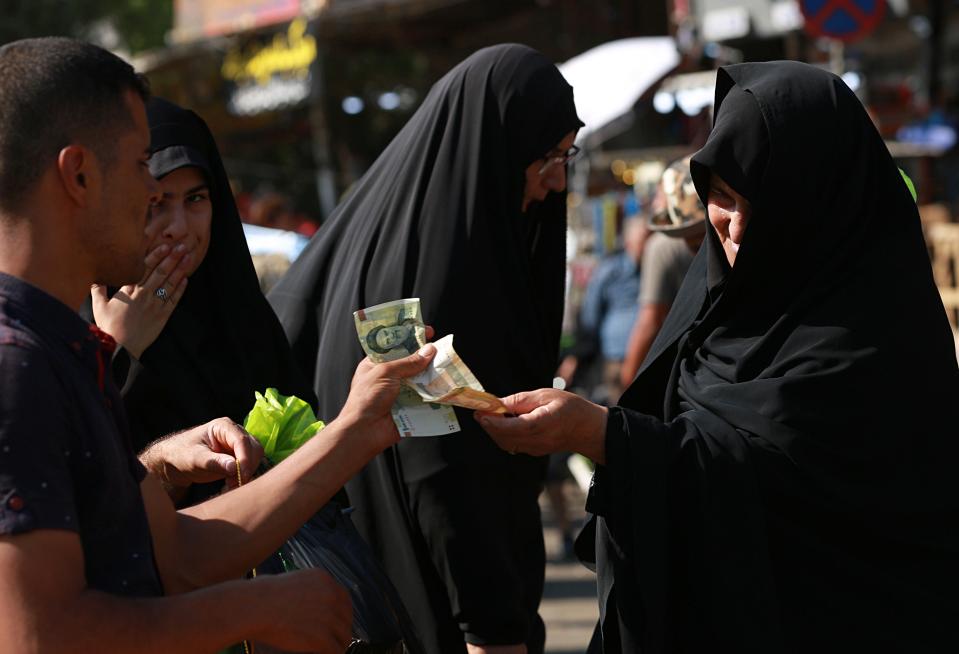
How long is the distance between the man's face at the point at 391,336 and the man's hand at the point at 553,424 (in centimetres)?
22

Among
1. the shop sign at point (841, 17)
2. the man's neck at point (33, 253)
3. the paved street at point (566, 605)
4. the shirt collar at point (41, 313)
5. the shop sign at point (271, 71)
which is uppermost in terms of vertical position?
the man's neck at point (33, 253)

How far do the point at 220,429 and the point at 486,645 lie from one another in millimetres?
916

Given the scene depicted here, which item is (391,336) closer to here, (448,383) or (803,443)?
(448,383)

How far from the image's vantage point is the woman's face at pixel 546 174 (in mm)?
3047

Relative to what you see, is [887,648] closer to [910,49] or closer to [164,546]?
[164,546]

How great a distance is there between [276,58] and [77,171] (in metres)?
14.9

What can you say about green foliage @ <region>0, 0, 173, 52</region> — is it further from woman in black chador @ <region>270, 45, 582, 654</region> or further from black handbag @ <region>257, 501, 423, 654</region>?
black handbag @ <region>257, 501, 423, 654</region>

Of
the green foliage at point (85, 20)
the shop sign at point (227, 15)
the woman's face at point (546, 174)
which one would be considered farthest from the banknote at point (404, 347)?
the green foliage at point (85, 20)

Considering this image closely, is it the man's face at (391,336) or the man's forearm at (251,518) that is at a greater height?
the man's face at (391,336)

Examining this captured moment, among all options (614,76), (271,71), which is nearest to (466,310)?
(614,76)

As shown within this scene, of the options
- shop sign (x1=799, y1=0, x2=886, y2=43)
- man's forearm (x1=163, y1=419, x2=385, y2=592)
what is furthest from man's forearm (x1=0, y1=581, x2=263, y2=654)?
shop sign (x1=799, y1=0, x2=886, y2=43)

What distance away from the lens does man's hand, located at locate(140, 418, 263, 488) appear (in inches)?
85.4

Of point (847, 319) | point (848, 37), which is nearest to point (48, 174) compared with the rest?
point (847, 319)

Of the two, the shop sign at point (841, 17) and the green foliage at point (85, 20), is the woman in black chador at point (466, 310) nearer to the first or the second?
the shop sign at point (841, 17)
